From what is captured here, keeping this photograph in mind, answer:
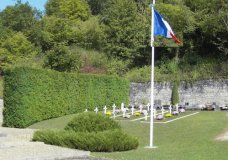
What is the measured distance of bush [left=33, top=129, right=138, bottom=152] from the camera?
14.5m

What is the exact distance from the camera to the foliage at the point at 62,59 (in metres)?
46.7

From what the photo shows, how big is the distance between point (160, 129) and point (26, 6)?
5690 cm

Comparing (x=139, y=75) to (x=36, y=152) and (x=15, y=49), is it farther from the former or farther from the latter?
(x=36, y=152)

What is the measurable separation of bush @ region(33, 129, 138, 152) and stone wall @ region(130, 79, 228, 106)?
25747 millimetres

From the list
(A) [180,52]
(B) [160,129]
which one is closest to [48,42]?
(A) [180,52]

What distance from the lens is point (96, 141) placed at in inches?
570

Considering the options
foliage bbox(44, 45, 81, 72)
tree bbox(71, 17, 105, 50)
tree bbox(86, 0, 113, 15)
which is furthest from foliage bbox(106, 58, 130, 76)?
tree bbox(86, 0, 113, 15)

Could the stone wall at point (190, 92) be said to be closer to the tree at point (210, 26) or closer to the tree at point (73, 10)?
the tree at point (210, 26)

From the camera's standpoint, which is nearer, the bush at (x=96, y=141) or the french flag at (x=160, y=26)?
the bush at (x=96, y=141)

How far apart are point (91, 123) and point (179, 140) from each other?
4.03 m

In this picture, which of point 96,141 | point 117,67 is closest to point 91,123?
point 96,141

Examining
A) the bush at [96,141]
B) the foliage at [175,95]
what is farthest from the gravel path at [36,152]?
the foliage at [175,95]

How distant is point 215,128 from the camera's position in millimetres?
21219

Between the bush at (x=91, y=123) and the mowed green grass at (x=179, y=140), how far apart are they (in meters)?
1.36
